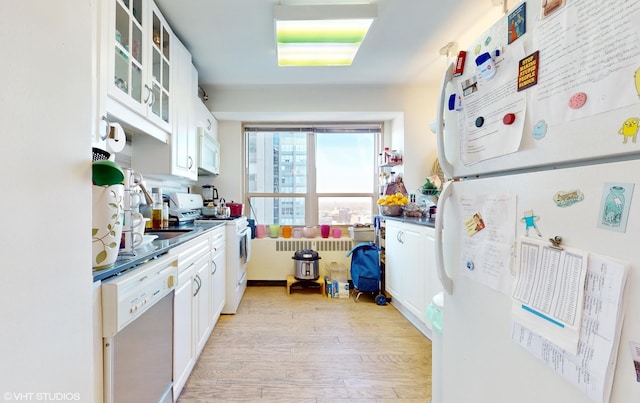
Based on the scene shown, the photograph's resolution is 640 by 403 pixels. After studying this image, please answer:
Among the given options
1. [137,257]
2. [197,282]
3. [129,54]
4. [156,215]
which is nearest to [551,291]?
[137,257]

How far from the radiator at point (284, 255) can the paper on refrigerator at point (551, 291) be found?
272 centimetres

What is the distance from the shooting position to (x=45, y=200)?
1.69 ft

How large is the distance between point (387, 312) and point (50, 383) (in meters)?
2.52

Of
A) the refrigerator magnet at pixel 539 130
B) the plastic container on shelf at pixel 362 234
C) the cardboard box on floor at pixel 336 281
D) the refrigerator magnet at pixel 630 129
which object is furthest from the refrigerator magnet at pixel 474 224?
the plastic container on shelf at pixel 362 234

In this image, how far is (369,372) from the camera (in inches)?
66.4

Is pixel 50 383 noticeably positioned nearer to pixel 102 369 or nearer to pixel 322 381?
pixel 102 369

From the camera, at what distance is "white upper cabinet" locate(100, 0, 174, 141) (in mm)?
1307

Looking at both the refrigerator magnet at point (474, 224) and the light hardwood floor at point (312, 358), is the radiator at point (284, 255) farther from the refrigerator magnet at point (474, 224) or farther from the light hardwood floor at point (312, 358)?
the refrigerator magnet at point (474, 224)

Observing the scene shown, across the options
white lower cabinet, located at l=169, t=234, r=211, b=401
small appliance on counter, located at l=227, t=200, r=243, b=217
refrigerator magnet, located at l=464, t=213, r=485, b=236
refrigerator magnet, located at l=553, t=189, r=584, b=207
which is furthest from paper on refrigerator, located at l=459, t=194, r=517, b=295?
small appliance on counter, located at l=227, t=200, r=243, b=217

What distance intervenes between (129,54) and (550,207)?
2.04m

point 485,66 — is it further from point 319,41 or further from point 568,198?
point 319,41

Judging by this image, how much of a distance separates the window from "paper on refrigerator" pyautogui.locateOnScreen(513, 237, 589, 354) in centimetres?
304

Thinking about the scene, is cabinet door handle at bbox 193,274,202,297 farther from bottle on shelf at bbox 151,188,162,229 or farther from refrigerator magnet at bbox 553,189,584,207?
refrigerator magnet at bbox 553,189,584,207

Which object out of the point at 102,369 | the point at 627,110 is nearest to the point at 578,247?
the point at 627,110
